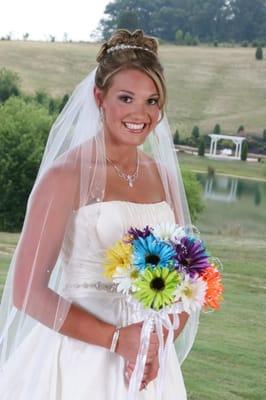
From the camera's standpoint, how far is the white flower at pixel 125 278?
1345mm

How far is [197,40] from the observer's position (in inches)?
165

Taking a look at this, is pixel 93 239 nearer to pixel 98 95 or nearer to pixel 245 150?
pixel 98 95

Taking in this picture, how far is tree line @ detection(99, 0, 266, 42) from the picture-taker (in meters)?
4.03

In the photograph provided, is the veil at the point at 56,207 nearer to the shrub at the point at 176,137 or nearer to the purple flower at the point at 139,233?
the purple flower at the point at 139,233

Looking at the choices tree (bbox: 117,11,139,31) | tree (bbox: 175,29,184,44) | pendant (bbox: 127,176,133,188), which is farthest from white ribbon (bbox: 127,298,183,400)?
tree (bbox: 175,29,184,44)

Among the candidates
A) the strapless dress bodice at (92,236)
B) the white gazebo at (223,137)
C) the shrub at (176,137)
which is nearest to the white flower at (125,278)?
the strapless dress bodice at (92,236)

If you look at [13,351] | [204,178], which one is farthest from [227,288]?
[13,351]

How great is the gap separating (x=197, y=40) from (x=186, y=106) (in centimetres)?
37

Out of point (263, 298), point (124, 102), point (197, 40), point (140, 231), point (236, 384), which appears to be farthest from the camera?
point (197, 40)

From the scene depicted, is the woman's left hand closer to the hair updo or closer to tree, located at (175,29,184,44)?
the hair updo

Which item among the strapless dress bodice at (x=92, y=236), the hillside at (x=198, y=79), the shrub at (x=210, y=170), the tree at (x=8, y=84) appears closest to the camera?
the strapless dress bodice at (x=92, y=236)

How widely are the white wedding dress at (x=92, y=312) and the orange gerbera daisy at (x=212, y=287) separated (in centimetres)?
15

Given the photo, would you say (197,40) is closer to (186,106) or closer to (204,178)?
(186,106)

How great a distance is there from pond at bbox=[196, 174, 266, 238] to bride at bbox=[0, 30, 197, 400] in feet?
8.62
